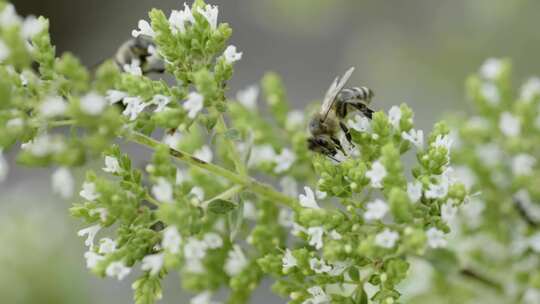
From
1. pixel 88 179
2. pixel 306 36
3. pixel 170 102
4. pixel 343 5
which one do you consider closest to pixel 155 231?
pixel 88 179

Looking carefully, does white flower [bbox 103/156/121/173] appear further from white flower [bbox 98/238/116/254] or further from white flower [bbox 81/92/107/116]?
white flower [bbox 81/92/107/116]

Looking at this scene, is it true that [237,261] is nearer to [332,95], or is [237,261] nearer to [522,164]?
[332,95]

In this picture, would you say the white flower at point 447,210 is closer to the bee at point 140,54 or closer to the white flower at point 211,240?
the white flower at point 211,240

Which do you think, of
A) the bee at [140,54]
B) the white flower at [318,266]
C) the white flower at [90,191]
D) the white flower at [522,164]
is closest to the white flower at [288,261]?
the white flower at [318,266]

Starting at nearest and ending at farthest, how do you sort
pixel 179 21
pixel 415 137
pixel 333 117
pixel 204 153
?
pixel 179 21
pixel 415 137
pixel 333 117
pixel 204 153

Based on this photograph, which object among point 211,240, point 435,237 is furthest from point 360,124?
point 211,240

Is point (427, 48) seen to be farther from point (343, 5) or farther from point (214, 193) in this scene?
point (214, 193)
